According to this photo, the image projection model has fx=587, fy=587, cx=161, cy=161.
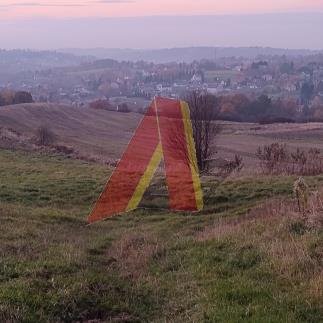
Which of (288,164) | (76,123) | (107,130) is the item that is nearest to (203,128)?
(288,164)

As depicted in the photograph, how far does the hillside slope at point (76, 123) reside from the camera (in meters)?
60.1

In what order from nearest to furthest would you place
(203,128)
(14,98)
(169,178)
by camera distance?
1. (169,178)
2. (203,128)
3. (14,98)

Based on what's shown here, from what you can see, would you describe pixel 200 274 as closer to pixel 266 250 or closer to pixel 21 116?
pixel 266 250

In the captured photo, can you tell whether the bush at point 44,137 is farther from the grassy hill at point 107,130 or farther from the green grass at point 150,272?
the green grass at point 150,272

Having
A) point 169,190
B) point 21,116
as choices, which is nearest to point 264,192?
point 169,190

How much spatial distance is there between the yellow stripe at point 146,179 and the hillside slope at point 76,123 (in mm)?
21479

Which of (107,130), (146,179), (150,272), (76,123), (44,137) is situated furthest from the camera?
(76,123)

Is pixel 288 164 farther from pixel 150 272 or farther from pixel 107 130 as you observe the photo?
pixel 107 130

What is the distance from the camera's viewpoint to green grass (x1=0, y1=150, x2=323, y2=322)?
272 inches

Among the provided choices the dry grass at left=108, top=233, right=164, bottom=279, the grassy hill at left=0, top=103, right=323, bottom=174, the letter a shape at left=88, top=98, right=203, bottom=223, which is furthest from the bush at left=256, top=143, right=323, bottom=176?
the grassy hill at left=0, top=103, right=323, bottom=174

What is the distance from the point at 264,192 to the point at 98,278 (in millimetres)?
10968

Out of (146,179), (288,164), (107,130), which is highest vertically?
(146,179)

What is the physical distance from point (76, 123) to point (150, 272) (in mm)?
65851

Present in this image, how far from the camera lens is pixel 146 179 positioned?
23.2 meters
